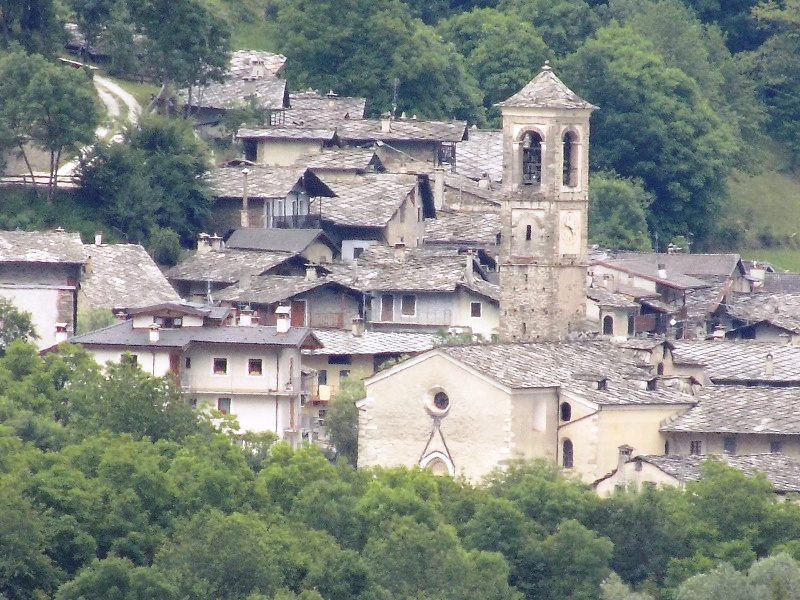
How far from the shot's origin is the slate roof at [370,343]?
289 feet

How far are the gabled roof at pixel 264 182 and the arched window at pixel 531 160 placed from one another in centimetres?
1145

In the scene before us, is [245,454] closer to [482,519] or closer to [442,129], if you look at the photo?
[482,519]

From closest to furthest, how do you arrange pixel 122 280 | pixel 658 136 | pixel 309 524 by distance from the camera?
1. pixel 309 524
2. pixel 122 280
3. pixel 658 136

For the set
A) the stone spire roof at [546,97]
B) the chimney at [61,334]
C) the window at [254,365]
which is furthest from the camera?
the stone spire roof at [546,97]

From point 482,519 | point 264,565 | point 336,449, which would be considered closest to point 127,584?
point 264,565

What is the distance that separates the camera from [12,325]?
84688 millimetres

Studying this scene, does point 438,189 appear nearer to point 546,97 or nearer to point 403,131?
point 403,131

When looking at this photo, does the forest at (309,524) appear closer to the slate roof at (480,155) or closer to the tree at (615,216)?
the slate roof at (480,155)

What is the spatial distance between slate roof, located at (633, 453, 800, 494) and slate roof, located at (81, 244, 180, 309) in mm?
16470

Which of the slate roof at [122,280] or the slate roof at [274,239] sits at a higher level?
the slate roof at [274,239]

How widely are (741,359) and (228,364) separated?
41.3 ft

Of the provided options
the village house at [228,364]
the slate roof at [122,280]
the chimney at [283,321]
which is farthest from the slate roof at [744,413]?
the slate roof at [122,280]

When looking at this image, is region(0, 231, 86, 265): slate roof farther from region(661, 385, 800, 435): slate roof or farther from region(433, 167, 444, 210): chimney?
region(661, 385, 800, 435): slate roof

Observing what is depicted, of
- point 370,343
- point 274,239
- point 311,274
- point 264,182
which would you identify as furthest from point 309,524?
point 264,182
